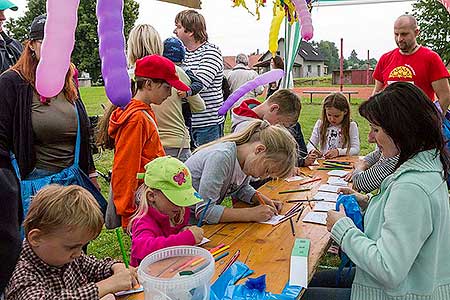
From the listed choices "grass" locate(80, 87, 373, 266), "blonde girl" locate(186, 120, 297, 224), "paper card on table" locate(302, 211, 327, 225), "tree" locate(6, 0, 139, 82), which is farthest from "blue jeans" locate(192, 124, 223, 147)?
"tree" locate(6, 0, 139, 82)

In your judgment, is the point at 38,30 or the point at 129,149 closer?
the point at 38,30

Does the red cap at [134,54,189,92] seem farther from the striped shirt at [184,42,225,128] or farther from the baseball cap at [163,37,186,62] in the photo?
the striped shirt at [184,42,225,128]

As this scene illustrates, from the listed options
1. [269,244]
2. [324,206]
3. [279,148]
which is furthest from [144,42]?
[269,244]

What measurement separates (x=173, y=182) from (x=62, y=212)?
18.5 inches

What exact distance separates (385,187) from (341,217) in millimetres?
192

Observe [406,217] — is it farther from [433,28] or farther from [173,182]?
[433,28]

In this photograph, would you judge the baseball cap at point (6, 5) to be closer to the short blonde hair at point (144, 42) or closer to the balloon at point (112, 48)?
the short blonde hair at point (144, 42)

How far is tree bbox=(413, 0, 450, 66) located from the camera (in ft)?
60.6

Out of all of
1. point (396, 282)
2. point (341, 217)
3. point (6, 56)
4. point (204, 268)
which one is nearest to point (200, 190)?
point (341, 217)

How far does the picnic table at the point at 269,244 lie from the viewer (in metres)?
1.46

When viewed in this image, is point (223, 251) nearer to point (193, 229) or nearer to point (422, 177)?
point (193, 229)

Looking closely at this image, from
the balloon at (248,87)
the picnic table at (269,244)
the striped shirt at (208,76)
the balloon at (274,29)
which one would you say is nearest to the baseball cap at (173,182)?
the picnic table at (269,244)

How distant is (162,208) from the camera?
170 centimetres

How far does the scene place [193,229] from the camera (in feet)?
5.48
